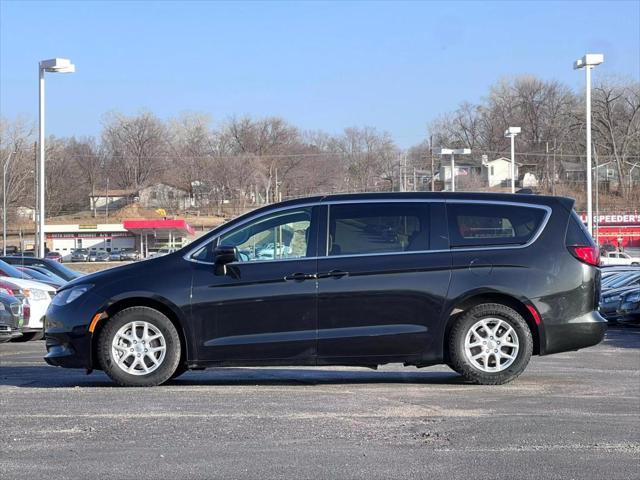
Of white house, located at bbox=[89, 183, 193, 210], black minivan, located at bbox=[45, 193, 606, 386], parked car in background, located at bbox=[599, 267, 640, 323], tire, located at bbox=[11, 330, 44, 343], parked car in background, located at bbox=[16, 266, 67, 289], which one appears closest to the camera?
black minivan, located at bbox=[45, 193, 606, 386]

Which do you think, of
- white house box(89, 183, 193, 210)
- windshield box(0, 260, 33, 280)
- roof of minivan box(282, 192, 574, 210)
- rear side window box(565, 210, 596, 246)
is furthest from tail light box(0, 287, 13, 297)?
white house box(89, 183, 193, 210)

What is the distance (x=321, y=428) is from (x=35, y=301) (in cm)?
1020

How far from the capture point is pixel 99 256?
2817 inches

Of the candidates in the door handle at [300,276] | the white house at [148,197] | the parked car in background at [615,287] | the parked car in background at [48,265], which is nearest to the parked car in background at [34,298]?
the parked car in background at [48,265]

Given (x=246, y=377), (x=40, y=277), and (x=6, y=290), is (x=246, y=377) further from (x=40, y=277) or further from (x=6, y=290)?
(x=40, y=277)

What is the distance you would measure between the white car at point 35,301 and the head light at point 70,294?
21.6ft

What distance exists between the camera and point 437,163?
8356 centimetres

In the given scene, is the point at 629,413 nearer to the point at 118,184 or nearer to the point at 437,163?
the point at 437,163

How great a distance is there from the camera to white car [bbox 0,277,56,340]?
14.8 metres

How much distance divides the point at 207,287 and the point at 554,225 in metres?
3.24

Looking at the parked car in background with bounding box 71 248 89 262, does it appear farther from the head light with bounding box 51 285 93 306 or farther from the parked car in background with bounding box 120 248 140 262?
the head light with bounding box 51 285 93 306

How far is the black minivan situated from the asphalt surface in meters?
0.31

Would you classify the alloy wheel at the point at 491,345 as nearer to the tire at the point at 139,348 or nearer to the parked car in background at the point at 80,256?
the tire at the point at 139,348

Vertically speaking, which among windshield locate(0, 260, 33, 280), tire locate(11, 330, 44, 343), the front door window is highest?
the front door window
